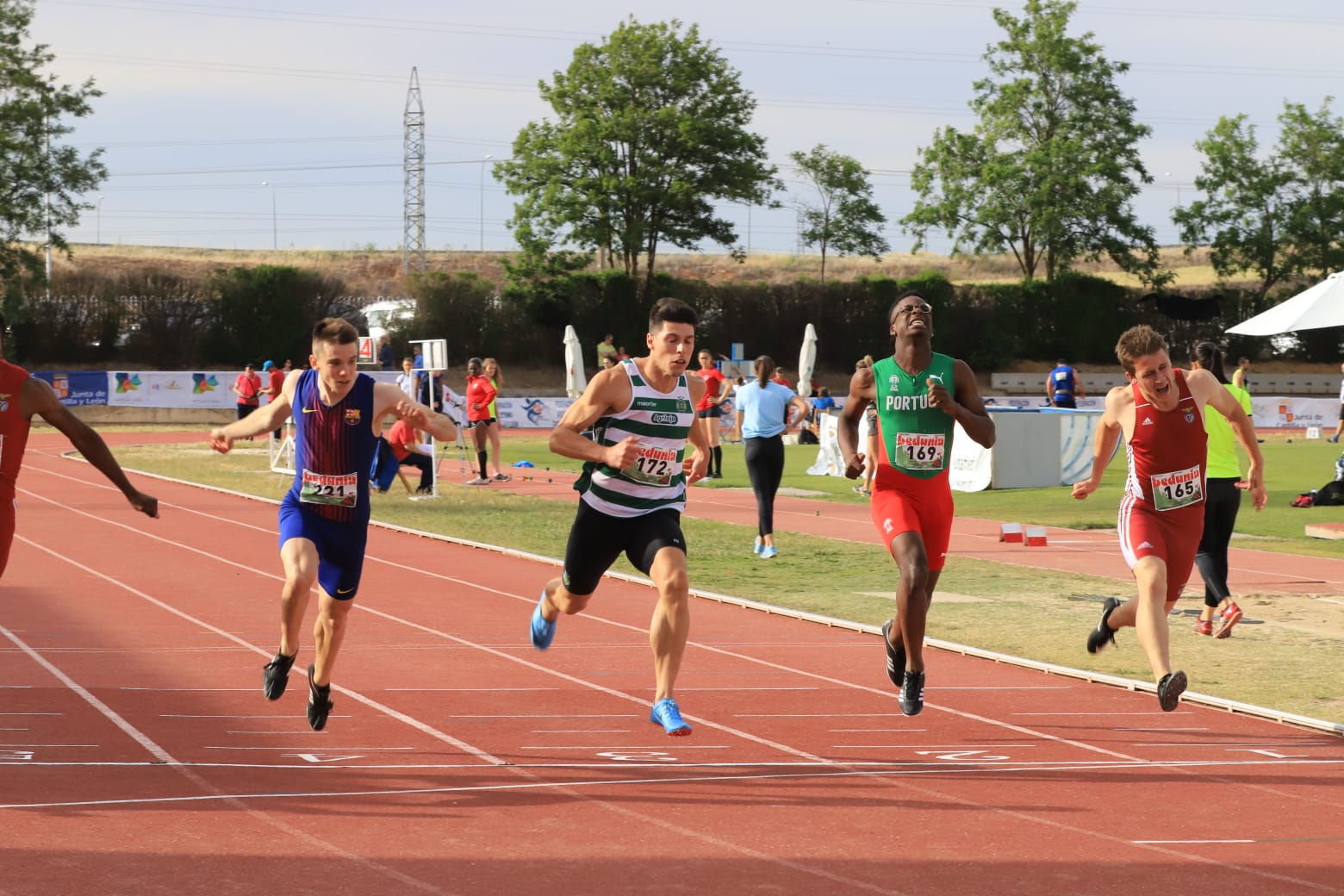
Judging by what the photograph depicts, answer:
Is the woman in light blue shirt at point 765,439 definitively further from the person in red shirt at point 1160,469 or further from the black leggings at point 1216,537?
the person in red shirt at point 1160,469

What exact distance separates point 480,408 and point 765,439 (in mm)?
10031

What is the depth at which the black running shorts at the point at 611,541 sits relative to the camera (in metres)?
7.59

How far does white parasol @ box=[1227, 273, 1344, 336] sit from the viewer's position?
1708 cm

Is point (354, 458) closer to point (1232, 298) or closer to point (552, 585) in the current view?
point (552, 585)

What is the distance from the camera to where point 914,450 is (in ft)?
26.0

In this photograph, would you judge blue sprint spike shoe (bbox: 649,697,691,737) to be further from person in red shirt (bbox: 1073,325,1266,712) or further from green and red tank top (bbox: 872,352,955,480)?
person in red shirt (bbox: 1073,325,1266,712)

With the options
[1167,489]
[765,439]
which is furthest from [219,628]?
[1167,489]

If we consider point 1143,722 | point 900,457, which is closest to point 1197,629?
point 1143,722

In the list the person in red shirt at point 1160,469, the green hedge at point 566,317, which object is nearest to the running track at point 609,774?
the person in red shirt at point 1160,469

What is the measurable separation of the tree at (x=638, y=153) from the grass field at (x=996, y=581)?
117 ft

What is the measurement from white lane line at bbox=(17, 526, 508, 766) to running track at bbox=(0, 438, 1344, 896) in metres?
0.04

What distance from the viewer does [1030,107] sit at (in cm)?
6788

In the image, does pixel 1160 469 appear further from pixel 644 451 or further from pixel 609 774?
pixel 609 774

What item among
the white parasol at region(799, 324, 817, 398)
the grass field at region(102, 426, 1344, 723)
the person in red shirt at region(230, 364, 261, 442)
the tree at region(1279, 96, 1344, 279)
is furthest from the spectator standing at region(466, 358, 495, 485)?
the tree at region(1279, 96, 1344, 279)
